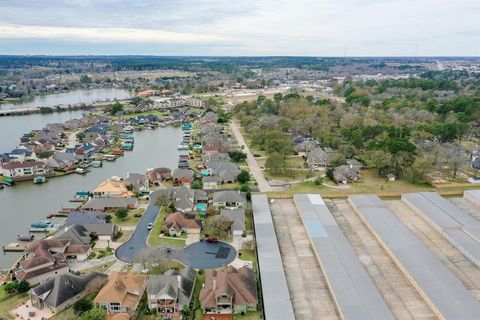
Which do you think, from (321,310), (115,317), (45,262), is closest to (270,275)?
(321,310)

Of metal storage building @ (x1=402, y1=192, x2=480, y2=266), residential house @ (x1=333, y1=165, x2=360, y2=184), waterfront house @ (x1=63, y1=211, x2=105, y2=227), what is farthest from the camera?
residential house @ (x1=333, y1=165, x2=360, y2=184)

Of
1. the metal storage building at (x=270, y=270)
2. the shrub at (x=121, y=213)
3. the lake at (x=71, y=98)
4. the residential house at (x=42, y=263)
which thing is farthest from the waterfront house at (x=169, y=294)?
the lake at (x=71, y=98)

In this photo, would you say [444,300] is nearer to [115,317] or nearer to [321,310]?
[321,310]

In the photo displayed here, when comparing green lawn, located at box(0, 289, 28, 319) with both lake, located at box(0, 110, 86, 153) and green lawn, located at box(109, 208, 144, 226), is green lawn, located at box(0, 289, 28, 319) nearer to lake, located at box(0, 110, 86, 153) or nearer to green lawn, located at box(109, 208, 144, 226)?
green lawn, located at box(109, 208, 144, 226)

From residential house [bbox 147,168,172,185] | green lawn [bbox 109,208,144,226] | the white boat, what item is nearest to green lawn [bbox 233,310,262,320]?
green lawn [bbox 109,208,144,226]

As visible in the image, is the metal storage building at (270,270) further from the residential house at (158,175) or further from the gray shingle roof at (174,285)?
the residential house at (158,175)

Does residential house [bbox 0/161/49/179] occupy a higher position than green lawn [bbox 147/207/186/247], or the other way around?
residential house [bbox 0/161/49/179]

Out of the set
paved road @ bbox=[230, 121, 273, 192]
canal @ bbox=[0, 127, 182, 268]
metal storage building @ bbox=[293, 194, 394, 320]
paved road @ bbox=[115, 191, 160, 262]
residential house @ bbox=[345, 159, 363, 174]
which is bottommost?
canal @ bbox=[0, 127, 182, 268]
